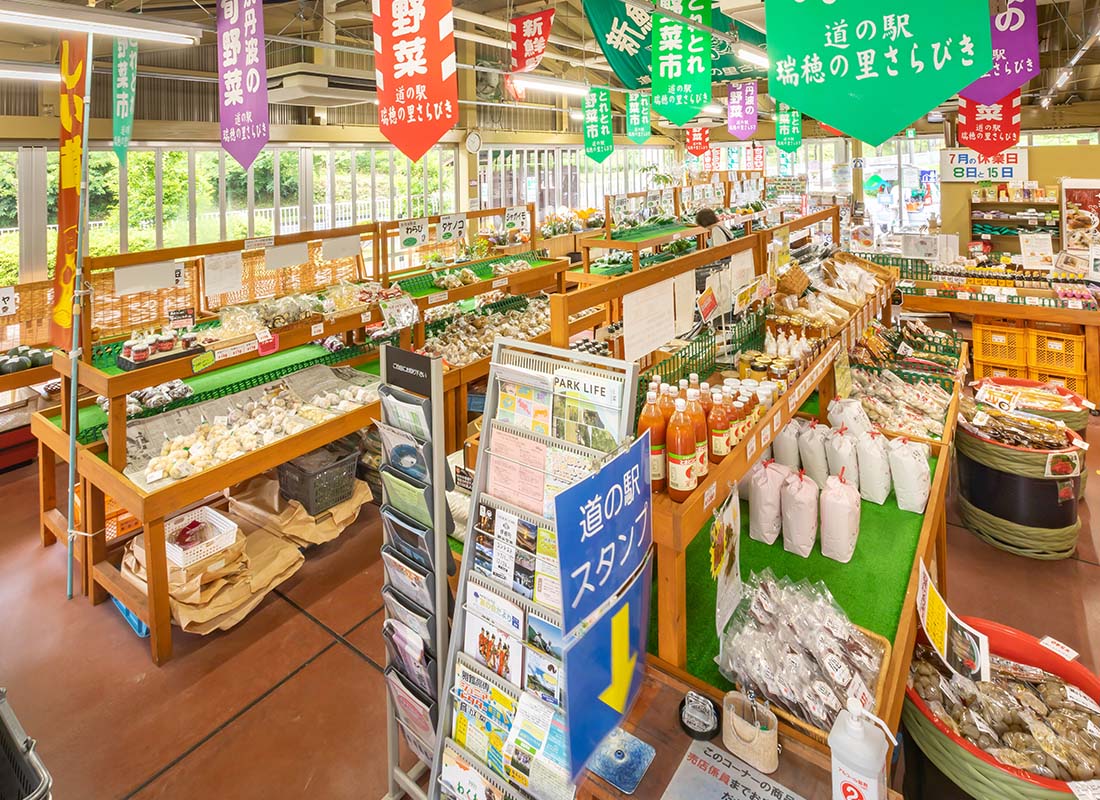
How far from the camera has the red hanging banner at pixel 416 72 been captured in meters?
3.46

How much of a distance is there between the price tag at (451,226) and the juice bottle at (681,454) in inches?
174

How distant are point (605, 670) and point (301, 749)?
1.81 meters

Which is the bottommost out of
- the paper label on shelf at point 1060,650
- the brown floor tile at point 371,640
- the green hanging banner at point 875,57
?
the brown floor tile at point 371,640

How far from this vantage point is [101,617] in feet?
11.2

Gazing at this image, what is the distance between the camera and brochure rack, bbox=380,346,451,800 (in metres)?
1.77

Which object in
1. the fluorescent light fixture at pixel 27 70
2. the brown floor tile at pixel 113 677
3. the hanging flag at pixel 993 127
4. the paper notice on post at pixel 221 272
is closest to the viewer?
the brown floor tile at pixel 113 677

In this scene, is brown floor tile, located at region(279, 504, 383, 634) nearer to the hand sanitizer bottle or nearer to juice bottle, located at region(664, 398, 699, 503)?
juice bottle, located at region(664, 398, 699, 503)

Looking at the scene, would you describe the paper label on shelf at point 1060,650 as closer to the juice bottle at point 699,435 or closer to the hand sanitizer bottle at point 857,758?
the hand sanitizer bottle at point 857,758

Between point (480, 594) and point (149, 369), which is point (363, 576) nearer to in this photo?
point (149, 369)

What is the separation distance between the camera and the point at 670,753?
4.87ft

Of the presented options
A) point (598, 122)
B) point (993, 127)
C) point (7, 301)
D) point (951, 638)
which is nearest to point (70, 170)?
point (7, 301)

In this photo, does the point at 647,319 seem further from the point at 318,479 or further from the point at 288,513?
the point at 288,513

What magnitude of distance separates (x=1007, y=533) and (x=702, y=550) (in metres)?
2.46

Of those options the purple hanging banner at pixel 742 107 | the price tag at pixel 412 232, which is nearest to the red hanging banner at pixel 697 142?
the purple hanging banner at pixel 742 107
